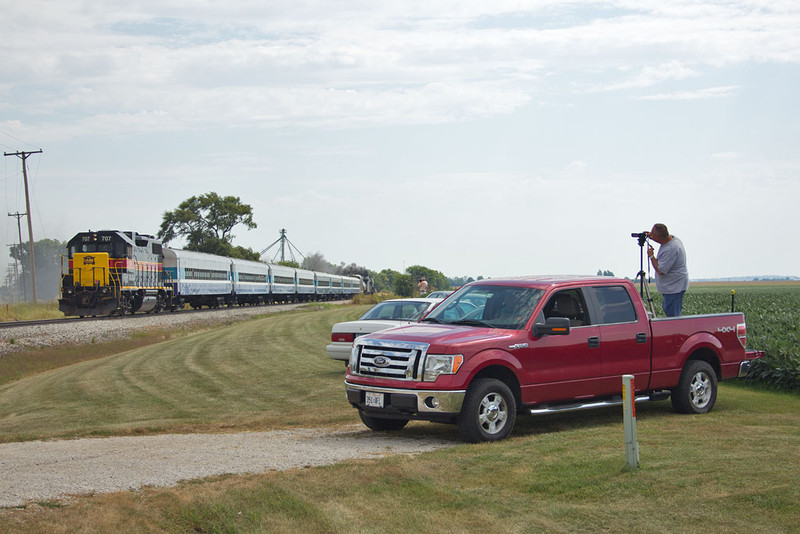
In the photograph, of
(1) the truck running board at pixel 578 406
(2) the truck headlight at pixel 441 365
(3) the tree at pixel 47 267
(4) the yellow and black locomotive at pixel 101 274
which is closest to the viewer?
(2) the truck headlight at pixel 441 365

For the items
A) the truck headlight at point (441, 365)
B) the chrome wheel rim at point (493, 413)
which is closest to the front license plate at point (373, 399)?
the truck headlight at point (441, 365)

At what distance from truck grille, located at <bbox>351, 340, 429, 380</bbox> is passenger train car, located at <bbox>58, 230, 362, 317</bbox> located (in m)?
31.2

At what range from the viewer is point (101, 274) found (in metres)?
38.1

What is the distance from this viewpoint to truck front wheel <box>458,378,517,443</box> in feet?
29.8

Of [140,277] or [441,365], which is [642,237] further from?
[140,277]

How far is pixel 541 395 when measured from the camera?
980cm

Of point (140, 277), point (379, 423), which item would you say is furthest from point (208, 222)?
point (379, 423)

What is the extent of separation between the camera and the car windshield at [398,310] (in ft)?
58.4

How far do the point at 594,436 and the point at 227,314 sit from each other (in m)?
39.2

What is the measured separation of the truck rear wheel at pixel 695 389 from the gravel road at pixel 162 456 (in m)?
3.74

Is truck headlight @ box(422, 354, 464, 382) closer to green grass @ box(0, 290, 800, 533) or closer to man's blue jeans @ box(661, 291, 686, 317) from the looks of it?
green grass @ box(0, 290, 800, 533)

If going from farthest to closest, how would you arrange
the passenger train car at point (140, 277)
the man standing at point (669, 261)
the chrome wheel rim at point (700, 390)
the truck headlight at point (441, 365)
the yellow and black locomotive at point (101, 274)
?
the passenger train car at point (140, 277)
the yellow and black locomotive at point (101, 274)
the man standing at point (669, 261)
the chrome wheel rim at point (700, 390)
the truck headlight at point (441, 365)

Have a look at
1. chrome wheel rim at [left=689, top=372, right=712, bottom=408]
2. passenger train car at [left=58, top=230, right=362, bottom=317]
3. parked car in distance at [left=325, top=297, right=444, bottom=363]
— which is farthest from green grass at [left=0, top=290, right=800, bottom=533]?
passenger train car at [left=58, top=230, right=362, bottom=317]

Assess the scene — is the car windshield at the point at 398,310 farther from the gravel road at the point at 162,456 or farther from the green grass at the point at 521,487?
the gravel road at the point at 162,456
